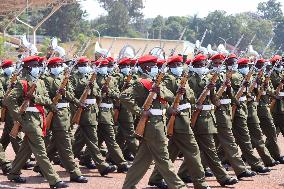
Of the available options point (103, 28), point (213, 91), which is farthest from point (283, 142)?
point (103, 28)

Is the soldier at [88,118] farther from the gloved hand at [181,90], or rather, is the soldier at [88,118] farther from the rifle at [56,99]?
the gloved hand at [181,90]

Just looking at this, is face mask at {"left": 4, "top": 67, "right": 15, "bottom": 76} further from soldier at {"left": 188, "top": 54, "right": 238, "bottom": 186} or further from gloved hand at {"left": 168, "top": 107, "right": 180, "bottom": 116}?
gloved hand at {"left": 168, "top": 107, "right": 180, "bottom": 116}

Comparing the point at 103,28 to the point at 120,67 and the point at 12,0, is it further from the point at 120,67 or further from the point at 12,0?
the point at 120,67

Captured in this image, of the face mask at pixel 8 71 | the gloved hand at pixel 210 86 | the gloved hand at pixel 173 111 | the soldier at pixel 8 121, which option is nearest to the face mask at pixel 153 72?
the gloved hand at pixel 173 111

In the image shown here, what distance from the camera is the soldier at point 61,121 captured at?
10148 mm

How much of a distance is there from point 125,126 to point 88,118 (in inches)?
49.0

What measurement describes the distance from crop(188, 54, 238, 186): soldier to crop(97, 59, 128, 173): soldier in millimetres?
1865

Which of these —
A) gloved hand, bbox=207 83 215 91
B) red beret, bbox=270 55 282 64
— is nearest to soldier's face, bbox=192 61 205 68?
gloved hand, bbox=207 83 215 91

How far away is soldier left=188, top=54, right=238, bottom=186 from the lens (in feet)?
31.6

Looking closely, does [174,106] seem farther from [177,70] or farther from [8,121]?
[8,121]

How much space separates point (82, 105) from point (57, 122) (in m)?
0.83

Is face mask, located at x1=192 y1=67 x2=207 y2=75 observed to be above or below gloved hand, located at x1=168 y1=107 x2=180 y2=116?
above

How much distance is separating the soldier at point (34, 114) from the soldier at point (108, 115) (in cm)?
156

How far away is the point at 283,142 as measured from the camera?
51.9 ft
